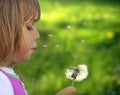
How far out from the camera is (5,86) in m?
2.62

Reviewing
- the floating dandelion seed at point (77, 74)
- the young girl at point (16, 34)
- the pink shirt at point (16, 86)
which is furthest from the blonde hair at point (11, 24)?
the floating dandelion seed at point (77, 74)

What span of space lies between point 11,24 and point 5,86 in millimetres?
305

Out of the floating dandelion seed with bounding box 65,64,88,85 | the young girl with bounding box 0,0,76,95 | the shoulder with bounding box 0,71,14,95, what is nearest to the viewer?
the shoulder with bounding box 0,71,14,95

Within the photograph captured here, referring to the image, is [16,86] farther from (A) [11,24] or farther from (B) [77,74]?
(B) [77,74]

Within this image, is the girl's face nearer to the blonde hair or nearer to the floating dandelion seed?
the blonde hair

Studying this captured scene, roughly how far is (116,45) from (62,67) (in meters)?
0.82

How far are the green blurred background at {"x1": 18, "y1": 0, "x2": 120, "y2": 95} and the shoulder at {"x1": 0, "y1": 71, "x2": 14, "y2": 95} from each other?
6.50 feet

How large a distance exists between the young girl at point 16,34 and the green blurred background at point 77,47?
183 centimetres

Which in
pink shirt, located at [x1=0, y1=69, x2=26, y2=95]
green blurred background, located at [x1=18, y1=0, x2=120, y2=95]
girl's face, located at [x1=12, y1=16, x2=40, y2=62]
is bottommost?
green blurred background, located at [x1=18, y1=0, x2=120, y2=95]

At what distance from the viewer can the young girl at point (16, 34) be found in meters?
2.75

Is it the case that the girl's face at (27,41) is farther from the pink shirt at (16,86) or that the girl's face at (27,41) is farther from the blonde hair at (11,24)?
the pink shirt at (16,86)

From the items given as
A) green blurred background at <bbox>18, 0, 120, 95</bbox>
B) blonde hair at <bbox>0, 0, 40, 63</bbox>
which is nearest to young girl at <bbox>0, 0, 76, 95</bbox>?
blonde hair at <bbox>0, 0, 40, 63</bbox>

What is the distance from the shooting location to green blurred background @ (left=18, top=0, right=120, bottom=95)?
489cm

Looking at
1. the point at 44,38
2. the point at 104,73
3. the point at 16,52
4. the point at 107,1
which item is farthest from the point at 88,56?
the point at 16,52
